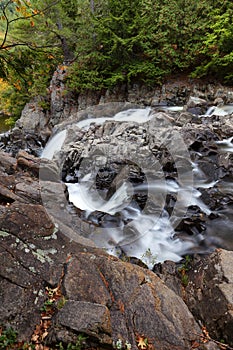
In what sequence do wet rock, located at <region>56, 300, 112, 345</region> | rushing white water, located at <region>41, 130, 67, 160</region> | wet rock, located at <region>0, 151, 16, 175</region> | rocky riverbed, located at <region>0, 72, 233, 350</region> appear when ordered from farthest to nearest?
rushing white water, located at <region>41, 130, 67, 160</region> → wet rock, located at <region>0, 151, 16, 175</region> → rocky riverbed, located at <region>0, 72, 233, 350</region> → wet rock, located at <region>56, 300, 112, 345</region>

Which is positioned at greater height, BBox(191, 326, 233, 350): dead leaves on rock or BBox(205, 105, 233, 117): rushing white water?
BBox(191, 326, 233, 350): dead leaves on rock

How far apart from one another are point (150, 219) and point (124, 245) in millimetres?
1359

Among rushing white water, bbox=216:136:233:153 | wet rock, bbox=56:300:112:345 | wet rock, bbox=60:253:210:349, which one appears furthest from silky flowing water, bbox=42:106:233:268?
wet rock, bbox=56:300:112:345

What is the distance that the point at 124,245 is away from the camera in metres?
6.59

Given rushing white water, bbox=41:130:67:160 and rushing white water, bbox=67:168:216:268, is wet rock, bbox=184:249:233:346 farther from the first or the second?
rushing white water, bbox=41:130:67:160

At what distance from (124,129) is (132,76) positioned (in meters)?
7.49

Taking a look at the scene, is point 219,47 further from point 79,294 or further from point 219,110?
point 79,294

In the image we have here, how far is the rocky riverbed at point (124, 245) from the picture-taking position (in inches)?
130

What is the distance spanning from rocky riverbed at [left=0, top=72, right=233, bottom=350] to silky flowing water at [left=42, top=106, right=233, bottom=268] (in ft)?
0.15

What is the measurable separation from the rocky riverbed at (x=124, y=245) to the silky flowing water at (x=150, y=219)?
44 mm

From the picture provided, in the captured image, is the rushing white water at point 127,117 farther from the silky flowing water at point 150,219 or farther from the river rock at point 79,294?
the river rock at point 79,294

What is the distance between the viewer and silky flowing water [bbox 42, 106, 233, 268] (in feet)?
21.0

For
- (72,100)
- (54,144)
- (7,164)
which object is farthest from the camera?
(72,100)

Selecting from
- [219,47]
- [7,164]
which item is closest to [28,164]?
[7,164]
